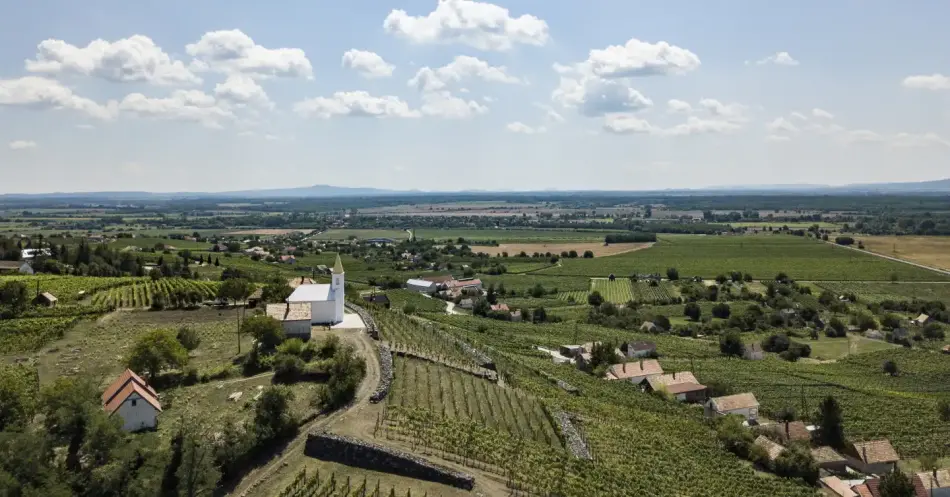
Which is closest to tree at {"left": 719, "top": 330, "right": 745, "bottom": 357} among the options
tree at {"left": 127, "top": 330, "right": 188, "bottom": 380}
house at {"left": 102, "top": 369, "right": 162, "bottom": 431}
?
tree at {"left": 127, "top": 330, "right": 188, "bottom": 380}

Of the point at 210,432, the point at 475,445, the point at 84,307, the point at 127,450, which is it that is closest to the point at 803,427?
the point at 475,445

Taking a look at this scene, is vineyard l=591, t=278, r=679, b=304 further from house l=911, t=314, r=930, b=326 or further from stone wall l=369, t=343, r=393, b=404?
stone wall l=369, t=343, r=393, b=404

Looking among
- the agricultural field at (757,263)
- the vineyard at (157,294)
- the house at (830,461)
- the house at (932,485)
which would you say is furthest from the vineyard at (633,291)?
the house at (932,485)

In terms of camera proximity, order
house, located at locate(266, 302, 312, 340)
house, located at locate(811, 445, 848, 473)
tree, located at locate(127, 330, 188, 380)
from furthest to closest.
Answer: house, located at locate(266, 302, 312, 340)
house, located at locate(811, 445, 848, 473)
tree, located at locate(127, 330, 188, 380)

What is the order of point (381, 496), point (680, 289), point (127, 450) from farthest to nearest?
point (680, 289) → point (127, 450) → point (381, 496)

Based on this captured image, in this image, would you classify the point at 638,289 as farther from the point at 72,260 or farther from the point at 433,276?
the point at 72,260

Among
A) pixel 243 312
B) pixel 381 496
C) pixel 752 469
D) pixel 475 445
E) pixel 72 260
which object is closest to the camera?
pixel 381 496
